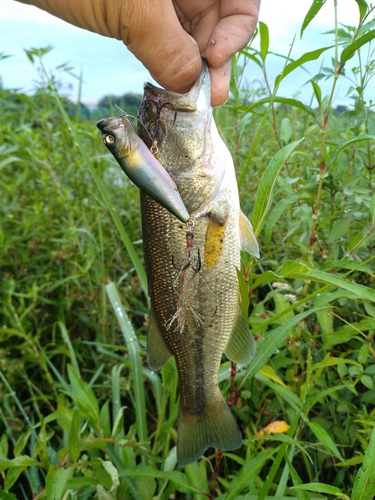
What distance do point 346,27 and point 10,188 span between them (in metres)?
2.29

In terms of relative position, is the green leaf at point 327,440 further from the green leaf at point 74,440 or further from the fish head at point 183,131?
the fish head at point 183,131

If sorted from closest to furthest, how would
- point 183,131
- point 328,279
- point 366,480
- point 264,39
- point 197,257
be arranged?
point 366,480
point 328,279
point 197,257
point 183,131
point 264,39

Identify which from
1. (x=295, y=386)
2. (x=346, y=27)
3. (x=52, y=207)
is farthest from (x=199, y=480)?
(x=52, y=207)

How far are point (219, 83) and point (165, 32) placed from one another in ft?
0.94

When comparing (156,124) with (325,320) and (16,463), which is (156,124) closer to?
(325,320)

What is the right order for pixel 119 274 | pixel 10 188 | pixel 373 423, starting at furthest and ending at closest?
pixel 119 274 < pixel 10 188 < pixel 373 423

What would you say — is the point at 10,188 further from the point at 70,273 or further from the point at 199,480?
the point at 199,480

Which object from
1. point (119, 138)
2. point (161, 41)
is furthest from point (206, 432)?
point (161, 41)

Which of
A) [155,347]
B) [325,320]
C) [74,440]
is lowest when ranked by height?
[74,440]

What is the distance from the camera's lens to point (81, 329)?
3.23 meters

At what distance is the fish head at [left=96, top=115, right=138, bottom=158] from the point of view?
1313 millimetres

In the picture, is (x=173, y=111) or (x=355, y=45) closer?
(x=355, y=45)

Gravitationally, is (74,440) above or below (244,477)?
above

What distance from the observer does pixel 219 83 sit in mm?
1836
